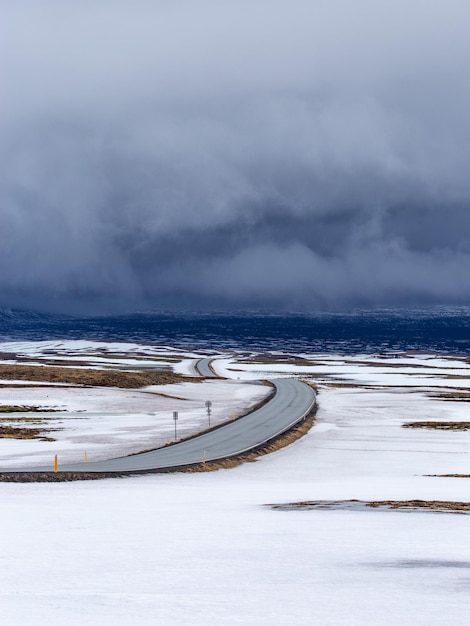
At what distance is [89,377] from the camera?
112938 millimetres

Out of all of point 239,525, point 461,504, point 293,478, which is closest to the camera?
point 239,525

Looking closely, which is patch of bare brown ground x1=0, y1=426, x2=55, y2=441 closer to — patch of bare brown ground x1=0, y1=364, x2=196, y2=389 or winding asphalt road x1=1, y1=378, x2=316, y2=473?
winding asphalt road x1=1, y1=378, x2=316, y2=473

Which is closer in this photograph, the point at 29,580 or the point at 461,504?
the point at 29,580

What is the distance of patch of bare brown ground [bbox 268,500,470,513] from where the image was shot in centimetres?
2645

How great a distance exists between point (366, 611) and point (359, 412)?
67.3 meters

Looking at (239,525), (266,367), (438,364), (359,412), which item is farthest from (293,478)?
(438,364)

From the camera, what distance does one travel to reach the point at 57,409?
78.8 m

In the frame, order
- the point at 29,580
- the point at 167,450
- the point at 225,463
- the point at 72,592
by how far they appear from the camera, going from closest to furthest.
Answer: the point at 72,592 → the point at 29,580 → the point at 225,463 → the point at 167,450

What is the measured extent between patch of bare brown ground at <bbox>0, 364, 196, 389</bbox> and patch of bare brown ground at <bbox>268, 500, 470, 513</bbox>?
83410 millimetres

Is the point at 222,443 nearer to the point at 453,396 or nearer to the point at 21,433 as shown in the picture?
the point at 21,433

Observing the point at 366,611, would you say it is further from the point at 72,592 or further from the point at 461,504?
the point at 461,504

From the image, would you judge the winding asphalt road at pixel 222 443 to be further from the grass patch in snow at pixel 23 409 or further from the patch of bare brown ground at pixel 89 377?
the patch of bare brown ground at pixel 89 377

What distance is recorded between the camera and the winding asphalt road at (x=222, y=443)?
41469 mm

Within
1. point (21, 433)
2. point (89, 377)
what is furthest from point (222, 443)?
point (89, 377)
